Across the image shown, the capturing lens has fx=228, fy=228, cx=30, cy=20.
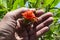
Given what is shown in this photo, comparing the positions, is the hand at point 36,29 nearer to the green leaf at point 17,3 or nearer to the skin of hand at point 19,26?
the skin of hand at point 19,26

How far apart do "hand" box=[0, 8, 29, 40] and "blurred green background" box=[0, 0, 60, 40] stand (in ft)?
0.13

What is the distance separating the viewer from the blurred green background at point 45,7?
147 cm

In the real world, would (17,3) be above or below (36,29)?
above

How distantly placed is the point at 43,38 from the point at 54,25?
13cm

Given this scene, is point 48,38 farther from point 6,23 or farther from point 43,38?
point 6,23

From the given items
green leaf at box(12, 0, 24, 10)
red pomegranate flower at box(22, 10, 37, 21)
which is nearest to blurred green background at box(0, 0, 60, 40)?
green leaf at box(12, 0, 24, 10)

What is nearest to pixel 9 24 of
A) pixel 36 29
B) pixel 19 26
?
pixel 19 26

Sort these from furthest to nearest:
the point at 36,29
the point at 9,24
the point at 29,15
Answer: the point at 36,29 → the point at 9,24 → the point at 29,15

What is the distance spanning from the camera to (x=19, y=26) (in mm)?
1584

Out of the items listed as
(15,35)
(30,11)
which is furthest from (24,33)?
(30,11)

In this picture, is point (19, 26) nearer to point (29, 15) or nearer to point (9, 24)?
point (9, 24)

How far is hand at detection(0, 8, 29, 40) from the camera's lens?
1461 mm

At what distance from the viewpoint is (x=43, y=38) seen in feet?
5.33

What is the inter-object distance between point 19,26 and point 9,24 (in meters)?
0.11
